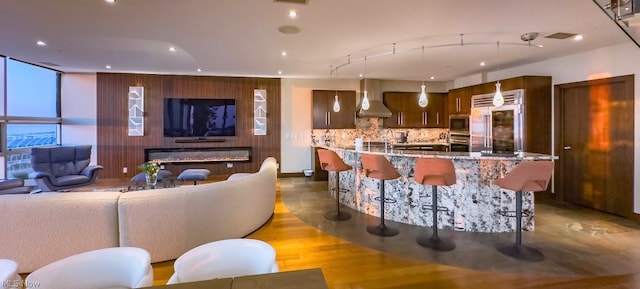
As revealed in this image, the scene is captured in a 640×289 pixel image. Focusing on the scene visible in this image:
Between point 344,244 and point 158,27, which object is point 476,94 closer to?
point 344,244

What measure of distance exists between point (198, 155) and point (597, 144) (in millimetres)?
7973

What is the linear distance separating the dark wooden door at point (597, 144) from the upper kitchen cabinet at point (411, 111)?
10.4 ft

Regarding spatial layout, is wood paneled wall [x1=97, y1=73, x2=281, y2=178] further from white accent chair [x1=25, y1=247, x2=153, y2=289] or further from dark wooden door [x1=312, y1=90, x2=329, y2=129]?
white accent chair [x1=25, y1=247, x2=153, y2=289]

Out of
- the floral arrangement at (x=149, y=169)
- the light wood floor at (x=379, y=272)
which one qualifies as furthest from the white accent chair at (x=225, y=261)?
the floral arrangement at (x=149, y=169)

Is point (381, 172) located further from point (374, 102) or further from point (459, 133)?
point (459, 133)

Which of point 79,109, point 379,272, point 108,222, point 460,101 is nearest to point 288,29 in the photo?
point 108,222

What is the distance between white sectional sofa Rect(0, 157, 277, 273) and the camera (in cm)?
279

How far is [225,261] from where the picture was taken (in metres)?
1.72

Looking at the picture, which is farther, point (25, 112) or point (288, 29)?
point (25, 112)

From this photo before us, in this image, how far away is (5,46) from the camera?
4.90 m

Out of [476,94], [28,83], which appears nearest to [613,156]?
[476,94]

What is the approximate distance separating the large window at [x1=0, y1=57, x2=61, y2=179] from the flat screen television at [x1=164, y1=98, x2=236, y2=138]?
7.69 feet

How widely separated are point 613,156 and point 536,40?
219cm

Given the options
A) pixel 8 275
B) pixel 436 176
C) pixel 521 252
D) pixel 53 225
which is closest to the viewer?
pixel 8 275
